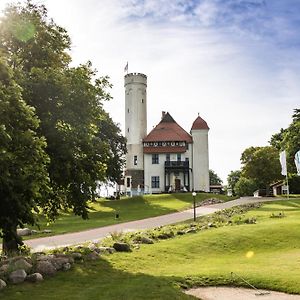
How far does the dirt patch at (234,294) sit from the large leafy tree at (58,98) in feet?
26.7

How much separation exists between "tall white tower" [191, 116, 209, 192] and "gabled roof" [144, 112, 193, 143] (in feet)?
5.14

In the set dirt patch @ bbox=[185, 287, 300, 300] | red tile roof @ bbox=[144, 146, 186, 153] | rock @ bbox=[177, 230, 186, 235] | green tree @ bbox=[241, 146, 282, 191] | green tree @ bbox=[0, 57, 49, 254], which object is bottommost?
dirt patch @ bbox=[185, 287, 300, 300]

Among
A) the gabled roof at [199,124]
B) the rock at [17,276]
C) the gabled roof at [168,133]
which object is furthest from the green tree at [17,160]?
the gabled roof at [168,133]

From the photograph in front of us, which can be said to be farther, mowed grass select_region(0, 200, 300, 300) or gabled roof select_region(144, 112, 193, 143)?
gabled roof select_region(144, 112, 193, 143)

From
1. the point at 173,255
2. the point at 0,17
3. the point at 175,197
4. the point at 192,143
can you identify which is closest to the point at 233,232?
the point at 173,255

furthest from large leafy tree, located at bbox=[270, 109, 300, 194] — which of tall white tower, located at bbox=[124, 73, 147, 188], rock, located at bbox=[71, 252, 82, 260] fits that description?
rock, located at bbox=[71, 252, 82, 260]

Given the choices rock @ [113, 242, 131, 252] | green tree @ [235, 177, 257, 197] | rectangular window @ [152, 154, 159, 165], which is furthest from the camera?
green tree @ [235, 177, 257, 197]

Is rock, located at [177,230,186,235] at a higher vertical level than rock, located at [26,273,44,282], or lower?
higher

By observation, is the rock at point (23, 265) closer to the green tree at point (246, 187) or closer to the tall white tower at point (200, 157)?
the tall white tower at point (200, 157)

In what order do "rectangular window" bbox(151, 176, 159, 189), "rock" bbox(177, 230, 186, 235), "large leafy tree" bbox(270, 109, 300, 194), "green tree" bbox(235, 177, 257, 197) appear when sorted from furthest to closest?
"green tree" bbox(235, 177, 257, 197) < "rectangular window" bbox(151, 176, 159, 189) < "large leafy tree" bbox(270, 109, 300, 194) < "rock" bbox(177, 230, 186, 235)

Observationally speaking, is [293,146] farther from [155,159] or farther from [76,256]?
[76,256]

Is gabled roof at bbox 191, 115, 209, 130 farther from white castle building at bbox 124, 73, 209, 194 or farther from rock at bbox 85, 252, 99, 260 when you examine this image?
rock at bbox 85, 252, 99, 260

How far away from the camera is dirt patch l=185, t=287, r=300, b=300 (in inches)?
512

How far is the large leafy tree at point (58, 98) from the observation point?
19.4 m
